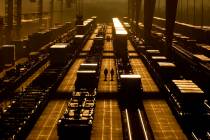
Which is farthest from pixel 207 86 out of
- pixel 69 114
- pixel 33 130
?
pixel 33 130

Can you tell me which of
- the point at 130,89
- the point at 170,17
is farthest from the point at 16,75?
the point at 170,17

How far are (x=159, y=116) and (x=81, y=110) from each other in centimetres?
585

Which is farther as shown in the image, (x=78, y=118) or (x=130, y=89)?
(x=130, y=89)

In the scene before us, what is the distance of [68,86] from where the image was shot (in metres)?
35.0

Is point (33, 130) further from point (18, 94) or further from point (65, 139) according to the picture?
point (18, 94)

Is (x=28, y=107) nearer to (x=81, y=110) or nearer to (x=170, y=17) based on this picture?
(x=81, y=110)

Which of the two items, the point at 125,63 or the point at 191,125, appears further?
the point at 125,63

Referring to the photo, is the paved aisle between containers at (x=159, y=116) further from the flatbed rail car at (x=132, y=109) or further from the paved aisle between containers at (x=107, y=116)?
the paved aisle between containers at (x=107, y=116)

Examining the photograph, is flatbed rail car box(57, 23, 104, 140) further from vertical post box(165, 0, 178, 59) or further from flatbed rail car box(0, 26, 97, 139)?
vertical post box(165, 0, 178, 59)

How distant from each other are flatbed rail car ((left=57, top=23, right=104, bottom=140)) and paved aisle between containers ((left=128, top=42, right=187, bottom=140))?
4.35 meters

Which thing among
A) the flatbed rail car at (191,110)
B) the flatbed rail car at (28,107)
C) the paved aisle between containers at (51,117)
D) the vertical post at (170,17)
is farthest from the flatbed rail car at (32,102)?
the vertical post at (170,17)

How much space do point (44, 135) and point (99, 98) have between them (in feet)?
31.8

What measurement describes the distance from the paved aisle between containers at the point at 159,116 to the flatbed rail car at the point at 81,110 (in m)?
4.35

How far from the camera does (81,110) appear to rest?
24.9 m
